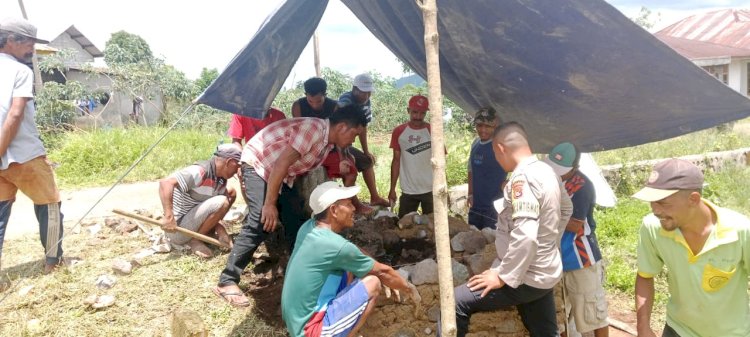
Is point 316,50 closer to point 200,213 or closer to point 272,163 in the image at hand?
point 200,213

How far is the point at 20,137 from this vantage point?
3.62m

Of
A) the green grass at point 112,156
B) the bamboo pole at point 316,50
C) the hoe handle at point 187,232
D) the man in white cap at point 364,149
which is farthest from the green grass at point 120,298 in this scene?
the bamboo pole at point 316,50

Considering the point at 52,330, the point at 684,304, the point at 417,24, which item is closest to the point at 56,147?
the point at 52,330

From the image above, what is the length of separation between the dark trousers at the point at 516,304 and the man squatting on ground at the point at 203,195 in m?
2.44

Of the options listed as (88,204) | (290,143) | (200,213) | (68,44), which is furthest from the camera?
(68,44)

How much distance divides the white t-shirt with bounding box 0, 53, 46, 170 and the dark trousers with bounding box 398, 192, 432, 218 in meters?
3.15

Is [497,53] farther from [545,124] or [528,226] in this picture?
[528,226]

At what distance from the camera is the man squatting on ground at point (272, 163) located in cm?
327

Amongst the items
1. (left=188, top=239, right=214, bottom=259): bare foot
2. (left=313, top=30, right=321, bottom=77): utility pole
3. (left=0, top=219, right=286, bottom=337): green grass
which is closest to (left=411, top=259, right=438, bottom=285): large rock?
(left=0, top=219, right=286, bottom=337): green grass

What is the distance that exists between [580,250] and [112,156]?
27.6 ft

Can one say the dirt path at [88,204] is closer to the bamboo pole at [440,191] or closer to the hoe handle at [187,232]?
the hoe handle at [187,232]

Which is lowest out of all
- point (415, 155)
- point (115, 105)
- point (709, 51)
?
point (415, 155)

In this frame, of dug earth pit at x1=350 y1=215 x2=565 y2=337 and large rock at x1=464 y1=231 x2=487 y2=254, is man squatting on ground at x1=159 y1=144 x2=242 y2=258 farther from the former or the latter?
large rock at x1=464 y1=231 x2=487 y2=254

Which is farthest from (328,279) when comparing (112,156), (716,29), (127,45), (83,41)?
(83,41)
